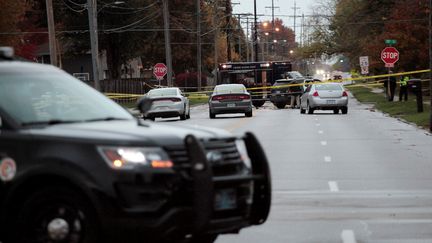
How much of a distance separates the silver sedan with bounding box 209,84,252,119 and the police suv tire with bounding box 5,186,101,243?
34663 millimetres

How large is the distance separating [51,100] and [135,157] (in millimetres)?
1643

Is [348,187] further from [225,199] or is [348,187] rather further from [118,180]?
[118,180]

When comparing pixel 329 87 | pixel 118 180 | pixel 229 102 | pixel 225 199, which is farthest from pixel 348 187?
pixel 329 87

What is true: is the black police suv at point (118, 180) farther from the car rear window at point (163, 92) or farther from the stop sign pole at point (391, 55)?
the stop sign pole at point (391, 55)

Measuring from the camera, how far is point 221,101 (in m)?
43.1

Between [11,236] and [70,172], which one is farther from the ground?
[70,172]

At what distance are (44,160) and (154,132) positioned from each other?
0.90m

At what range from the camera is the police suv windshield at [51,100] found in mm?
8648

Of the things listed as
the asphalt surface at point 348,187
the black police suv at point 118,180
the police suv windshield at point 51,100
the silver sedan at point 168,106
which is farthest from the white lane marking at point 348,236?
the silver sedan at point 168,106

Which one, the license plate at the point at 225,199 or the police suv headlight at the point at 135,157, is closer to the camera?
the police suv headlight at the point at 135,157

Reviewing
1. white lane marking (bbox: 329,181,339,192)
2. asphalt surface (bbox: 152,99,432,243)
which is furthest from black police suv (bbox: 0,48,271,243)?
white lane marking (bbox: 329,181,339,192)

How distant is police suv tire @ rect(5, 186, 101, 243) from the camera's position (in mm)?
7863

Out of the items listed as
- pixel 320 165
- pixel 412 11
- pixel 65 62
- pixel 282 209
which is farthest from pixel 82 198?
pixel 65 62

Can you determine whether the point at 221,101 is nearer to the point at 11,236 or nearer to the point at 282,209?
the point at 282,209
